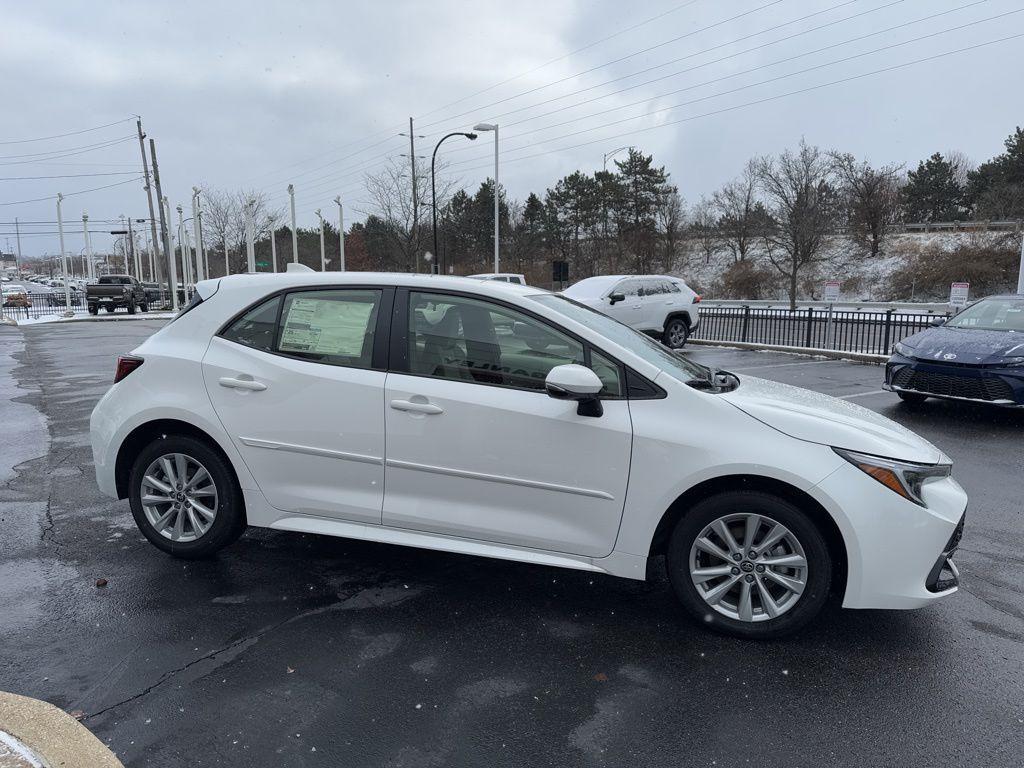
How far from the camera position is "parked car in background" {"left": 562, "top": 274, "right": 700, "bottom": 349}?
16312 millimetres

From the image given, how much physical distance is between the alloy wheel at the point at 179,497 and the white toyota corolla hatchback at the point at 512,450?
13 millimetres

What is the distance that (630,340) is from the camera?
4.03 m

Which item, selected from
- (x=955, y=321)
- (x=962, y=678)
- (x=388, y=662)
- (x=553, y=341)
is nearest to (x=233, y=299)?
(x=553, y=341)

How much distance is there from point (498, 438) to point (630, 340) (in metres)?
1.06

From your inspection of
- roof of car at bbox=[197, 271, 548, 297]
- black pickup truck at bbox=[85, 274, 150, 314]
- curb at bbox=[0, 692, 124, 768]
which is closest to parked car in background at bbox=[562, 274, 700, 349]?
roof of car at bbox=[197, 271, 548, 297]

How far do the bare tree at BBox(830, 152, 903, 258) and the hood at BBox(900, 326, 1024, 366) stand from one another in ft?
172

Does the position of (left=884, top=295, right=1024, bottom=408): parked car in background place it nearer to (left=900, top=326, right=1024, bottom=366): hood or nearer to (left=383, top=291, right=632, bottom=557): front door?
(left=900, top=326, right=1024, bottom=366): hood

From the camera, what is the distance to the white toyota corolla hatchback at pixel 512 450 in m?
3.21

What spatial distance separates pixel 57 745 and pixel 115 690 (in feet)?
1.44

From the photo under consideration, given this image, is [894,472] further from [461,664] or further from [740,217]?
[740,217]

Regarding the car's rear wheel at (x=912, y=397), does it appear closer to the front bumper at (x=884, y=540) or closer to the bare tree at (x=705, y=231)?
the front bumper at (x=884, y=540)

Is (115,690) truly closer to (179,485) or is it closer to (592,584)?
(179,485)

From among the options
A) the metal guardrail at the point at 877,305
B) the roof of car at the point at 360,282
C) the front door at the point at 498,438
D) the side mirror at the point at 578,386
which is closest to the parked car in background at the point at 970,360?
the roof of car at the point at 360,282

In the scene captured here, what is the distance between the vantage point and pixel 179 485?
4.14 meters
